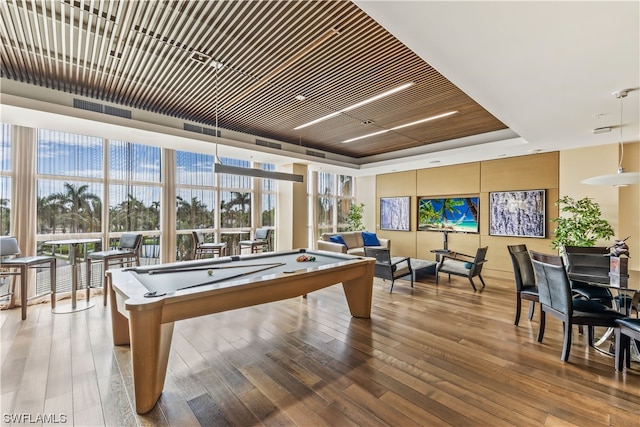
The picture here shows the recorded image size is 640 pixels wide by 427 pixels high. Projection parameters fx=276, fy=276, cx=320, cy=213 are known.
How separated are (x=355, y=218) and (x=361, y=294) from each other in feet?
18.7

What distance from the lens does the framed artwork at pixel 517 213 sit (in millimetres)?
6195

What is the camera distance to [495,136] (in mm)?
5988

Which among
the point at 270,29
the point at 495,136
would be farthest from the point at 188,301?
the point at 495,136

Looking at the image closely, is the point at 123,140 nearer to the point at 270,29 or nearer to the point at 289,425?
the point at 270,29

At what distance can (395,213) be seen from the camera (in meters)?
9.06

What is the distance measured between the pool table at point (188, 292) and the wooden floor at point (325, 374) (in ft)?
0.87

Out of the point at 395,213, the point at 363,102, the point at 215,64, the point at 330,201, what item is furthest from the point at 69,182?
the point at 395,213

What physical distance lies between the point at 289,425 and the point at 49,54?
4.47m

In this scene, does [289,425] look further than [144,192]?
No

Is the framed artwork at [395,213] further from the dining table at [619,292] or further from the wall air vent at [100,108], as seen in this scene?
the wall air vent at [100,108]

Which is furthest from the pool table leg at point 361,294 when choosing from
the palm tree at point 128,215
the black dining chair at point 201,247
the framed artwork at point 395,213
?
the framed artwork at point 395,213

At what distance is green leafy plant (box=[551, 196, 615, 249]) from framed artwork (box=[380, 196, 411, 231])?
374 cm

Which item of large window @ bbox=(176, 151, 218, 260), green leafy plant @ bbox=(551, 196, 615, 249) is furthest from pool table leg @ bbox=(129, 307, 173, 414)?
green leafy plant @ bbox=(551, 196, 615, 249)

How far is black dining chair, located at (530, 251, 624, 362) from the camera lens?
9.18ft
